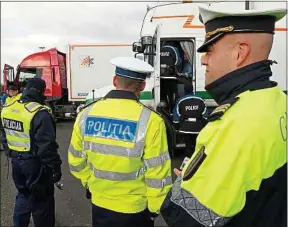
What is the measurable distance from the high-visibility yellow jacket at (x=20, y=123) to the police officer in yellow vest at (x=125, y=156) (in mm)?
1216

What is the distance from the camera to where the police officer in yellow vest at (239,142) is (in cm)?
100

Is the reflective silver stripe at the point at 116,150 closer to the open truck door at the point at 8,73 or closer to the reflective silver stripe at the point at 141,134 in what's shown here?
the reflective silver stripe at the point at 141,134

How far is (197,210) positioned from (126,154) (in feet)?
3.93

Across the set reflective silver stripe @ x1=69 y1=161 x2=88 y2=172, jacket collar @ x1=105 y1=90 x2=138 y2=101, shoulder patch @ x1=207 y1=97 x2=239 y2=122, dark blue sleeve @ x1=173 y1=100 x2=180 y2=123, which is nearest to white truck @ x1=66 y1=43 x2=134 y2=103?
Answer: dark blue sleeve @ x1=173 y1=100 x2=180 y2=123

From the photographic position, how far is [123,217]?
228cm

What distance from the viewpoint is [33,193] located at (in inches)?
138

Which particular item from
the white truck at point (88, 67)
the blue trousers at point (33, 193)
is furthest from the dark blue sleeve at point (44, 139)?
the white truck at point (88, 67)

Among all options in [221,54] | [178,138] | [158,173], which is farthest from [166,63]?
[221,54]

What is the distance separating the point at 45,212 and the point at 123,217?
1573 millimetres

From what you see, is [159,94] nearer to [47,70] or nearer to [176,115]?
[176,115]

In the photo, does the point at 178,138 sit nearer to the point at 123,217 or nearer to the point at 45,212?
the point at 45,212

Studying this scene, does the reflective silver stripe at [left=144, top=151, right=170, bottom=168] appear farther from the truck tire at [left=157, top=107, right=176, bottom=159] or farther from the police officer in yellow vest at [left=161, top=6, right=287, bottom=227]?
the truck tire at [left=157, top=107, right=176, bottom=159]

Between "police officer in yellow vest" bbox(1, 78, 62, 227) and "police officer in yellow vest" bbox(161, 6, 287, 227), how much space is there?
2.41 meters

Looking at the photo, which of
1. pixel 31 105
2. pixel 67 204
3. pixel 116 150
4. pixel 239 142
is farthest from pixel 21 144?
pixel 239 142
